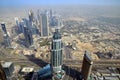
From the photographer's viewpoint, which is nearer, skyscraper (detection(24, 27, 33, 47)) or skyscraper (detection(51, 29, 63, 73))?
skyscraper (detection(51, 29, 63, 73))

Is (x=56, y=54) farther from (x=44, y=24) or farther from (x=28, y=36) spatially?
(x=44, y=24)

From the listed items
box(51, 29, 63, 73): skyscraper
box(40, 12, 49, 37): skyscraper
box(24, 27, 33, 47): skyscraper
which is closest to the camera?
box(51, 29, 63, 73): skyscraper

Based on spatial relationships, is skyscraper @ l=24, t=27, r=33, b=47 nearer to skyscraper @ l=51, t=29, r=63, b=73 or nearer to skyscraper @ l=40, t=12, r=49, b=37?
skyscraper @ l=40, t=12, r=49, b=37

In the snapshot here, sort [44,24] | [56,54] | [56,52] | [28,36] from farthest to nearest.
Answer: [44,24]
[28,36]
[56,54]
[56,52]

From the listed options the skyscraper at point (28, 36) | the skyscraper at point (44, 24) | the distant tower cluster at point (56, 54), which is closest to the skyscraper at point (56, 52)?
the distant tower cluster at point (56, 54)

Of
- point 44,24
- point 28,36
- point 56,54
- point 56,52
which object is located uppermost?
point 56,52

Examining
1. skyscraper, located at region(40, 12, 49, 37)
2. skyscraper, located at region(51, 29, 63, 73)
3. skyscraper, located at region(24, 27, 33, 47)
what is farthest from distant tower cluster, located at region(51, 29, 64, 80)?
skyscraper, located at region(40, 12, 49, 37)

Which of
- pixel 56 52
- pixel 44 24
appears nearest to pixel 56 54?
pixel 56 52

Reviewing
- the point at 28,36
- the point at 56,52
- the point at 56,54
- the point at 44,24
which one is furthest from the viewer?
the point at 44,24

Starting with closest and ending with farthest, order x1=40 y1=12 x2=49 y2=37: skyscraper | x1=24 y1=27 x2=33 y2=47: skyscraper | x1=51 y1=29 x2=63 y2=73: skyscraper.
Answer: x1=51 y1=29 x2=63 y2=73: skyscraper → x1=24 y1=27 x2=33 y2=47: skyscraper → x1=40 y1=12 x2=49 y2=37: skyscraper

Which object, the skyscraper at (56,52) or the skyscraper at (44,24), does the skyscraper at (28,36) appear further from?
the skyscraper at (56,52)
